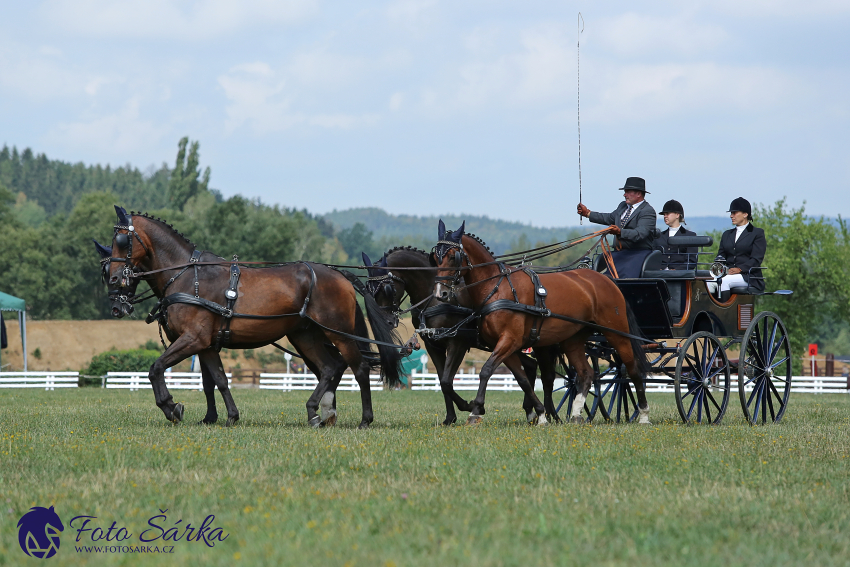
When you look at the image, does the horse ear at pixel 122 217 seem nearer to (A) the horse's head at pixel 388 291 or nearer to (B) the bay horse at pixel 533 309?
(A) the horse's head at pixel 388 291

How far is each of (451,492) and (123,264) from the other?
20.0 feet

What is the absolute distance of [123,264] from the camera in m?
10.9

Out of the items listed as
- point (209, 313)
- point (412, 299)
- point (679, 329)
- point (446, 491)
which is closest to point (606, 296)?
point (679, 329)

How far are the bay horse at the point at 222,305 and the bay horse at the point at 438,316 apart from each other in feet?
1.87

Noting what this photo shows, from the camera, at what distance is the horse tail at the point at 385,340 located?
12.0 metres

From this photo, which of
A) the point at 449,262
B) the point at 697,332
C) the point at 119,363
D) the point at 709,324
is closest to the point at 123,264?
the point at 449,262

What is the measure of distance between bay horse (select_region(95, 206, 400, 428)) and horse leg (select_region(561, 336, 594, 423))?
8.03 ft

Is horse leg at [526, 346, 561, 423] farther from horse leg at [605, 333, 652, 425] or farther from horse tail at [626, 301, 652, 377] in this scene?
horse tail at [626, 301, 652, 377]

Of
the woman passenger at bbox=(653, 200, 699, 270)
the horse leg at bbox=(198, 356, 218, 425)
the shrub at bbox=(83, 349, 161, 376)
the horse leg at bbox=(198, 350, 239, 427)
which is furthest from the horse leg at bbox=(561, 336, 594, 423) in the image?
the shrub at bbox=(83, 349, 161, 376)

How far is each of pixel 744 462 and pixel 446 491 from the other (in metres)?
3.07

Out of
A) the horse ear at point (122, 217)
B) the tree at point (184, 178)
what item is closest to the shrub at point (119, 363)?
the horse ear at point (122, 217)

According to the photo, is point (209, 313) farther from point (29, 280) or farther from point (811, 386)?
point (29, 280)

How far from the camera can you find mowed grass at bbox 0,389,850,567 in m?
Result: 4.92

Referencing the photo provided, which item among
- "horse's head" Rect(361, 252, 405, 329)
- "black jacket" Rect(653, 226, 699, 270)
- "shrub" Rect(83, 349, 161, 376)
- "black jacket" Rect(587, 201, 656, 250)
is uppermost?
"black jacket" Rect(587, 201, 656, 250)
